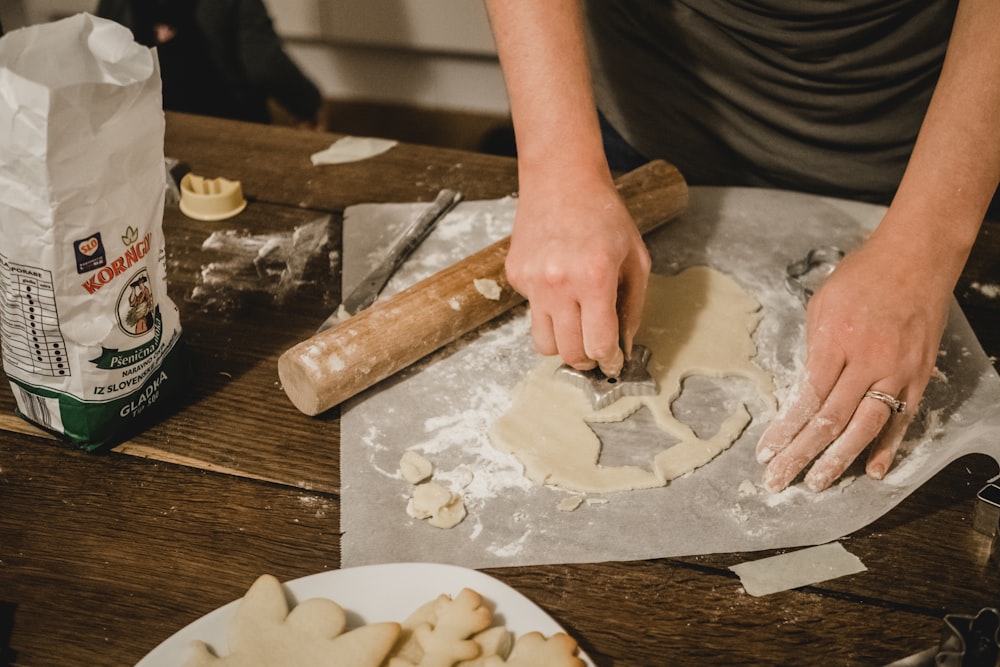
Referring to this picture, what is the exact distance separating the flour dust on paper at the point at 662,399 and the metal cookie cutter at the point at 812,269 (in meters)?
0.07

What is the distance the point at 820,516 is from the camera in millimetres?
944

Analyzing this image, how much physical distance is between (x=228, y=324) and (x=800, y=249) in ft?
2.91

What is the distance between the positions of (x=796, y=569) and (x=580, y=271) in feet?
1.30

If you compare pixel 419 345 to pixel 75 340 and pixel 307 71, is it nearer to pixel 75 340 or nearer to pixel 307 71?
pixel 75 340

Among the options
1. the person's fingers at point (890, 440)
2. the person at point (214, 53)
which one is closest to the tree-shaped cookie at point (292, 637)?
the person's fingers at point (890, 440)

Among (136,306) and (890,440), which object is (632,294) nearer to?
(890,440)

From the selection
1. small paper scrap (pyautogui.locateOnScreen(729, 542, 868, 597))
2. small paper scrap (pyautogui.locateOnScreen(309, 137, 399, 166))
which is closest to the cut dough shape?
small paper scrap (pyautogui.locateOnScreen(729, 542, 868, 597))

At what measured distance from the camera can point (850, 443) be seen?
99 cm

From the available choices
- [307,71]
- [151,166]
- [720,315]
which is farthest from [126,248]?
[307,71]

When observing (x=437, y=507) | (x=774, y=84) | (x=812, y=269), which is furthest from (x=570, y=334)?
(x=774, y=84)

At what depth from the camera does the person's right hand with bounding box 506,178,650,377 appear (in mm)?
1003

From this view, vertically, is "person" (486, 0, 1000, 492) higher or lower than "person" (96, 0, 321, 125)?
higher

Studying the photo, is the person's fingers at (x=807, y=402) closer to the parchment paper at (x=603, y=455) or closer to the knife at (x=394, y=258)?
the parchment paper at (x=603, y=455)

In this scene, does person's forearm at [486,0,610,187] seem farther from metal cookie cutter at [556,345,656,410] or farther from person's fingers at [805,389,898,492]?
person's fingers at [805,389,898,492]
